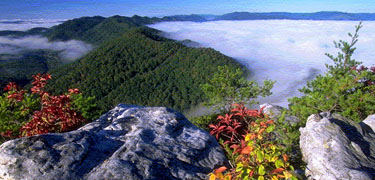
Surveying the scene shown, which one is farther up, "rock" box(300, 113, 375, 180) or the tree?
"rock" box(300, 113, 375, 180)

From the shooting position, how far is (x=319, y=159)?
171 inches

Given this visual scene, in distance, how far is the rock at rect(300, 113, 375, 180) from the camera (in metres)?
4.06

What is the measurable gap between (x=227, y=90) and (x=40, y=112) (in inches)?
307

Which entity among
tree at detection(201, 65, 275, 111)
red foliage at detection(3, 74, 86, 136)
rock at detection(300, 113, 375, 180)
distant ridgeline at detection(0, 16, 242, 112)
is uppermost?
red foliage at detection(3, 74, 86, 136)

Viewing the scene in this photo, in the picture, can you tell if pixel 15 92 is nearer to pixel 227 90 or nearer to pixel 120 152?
pixel 120 152

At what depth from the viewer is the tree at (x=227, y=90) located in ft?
37.6

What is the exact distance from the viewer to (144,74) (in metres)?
129

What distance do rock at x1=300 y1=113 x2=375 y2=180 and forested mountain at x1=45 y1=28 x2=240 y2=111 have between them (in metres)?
89.2

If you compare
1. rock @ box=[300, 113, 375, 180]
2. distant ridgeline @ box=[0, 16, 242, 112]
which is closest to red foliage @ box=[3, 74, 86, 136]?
rock @ box=[300, 113, 375, 180]

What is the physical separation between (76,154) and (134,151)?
0.91m

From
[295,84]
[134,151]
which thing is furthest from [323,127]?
[295,84]

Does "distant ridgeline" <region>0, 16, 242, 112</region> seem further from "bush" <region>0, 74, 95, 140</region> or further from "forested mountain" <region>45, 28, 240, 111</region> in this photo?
"bush" <region>0, 74, 95, 140</region>

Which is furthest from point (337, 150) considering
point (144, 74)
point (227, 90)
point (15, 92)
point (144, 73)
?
point (144, 73)

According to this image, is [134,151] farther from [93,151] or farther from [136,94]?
[136,94]
